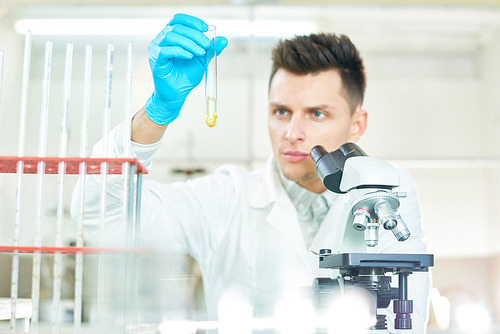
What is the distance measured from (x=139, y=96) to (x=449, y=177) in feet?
8.00

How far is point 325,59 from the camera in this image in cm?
171

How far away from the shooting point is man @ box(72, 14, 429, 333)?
160 cm

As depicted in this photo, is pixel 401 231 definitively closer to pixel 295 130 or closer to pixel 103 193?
pixel 103 193

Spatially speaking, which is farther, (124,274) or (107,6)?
(107,6)

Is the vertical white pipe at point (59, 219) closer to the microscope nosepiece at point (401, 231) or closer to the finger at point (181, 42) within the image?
the finger at point (181, 42)

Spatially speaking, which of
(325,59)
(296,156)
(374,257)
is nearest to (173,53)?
(374,257)

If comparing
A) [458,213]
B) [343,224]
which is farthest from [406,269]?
[458,213]

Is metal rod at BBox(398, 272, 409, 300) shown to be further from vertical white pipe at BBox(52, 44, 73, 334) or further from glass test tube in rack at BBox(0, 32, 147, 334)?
A: vertical white pipe at BBox(52, 44, 73, 334)

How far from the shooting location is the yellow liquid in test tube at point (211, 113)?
3.26ft

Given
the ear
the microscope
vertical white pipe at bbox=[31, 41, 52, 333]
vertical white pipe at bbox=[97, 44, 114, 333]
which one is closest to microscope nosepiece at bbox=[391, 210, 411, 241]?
the microscope

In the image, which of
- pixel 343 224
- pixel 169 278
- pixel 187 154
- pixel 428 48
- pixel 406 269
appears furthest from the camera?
pixel 428 48

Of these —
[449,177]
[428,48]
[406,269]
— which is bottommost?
[406,269]

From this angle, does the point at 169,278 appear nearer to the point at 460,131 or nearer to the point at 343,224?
the point at 343,224

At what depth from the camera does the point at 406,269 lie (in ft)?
2.90
